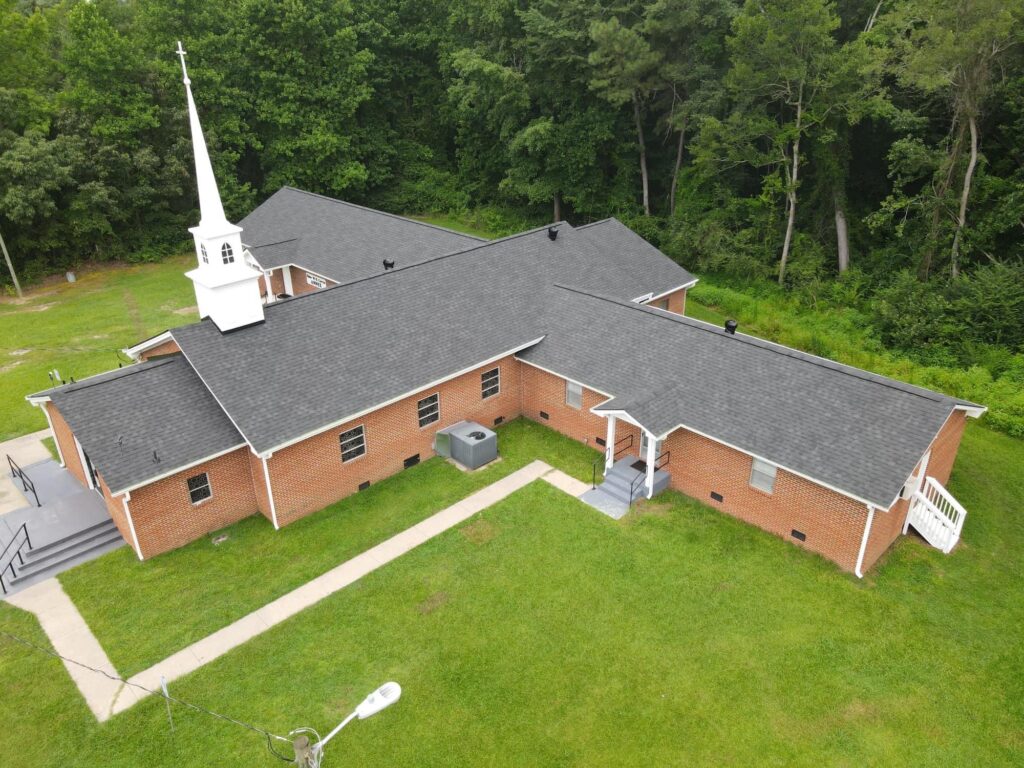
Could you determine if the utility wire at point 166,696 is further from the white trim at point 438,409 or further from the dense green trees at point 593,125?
the dense green trees at point 593,125

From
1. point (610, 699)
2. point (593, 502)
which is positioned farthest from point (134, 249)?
point (610, 699)

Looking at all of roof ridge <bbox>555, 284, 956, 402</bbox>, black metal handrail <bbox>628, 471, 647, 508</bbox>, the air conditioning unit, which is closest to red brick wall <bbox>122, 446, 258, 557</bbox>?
the air conditioning unit

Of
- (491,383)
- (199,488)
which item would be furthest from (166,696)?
(491,383)

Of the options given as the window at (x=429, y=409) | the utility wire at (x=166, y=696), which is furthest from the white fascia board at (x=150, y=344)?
the utility wire at (x=166, y=696)

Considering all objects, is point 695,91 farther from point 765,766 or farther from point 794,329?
point 765,766

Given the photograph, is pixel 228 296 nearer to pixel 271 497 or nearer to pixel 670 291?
pixel 271 497

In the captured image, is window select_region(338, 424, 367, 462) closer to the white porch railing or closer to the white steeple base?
the white steeple base
